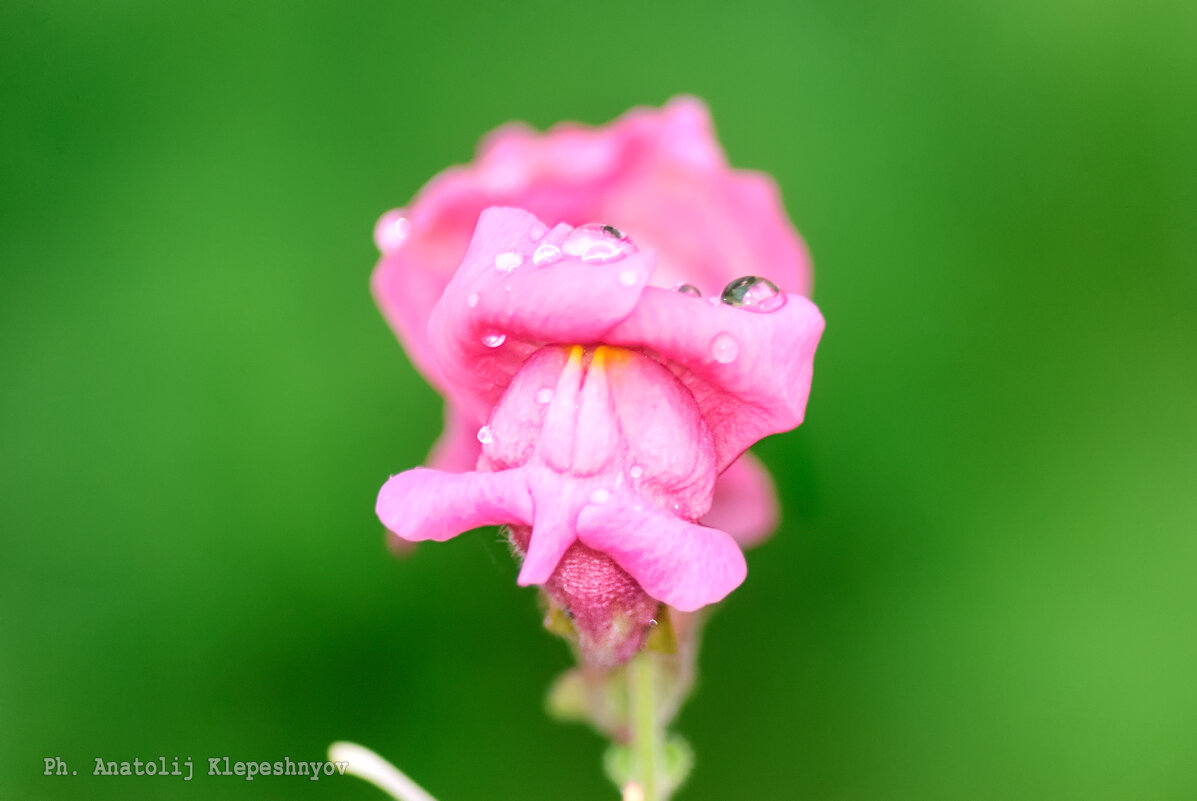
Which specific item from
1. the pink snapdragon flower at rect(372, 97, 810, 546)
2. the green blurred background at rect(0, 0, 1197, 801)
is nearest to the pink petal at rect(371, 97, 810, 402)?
the pink snapdragon flower at rect(372, 97, 810, 546)

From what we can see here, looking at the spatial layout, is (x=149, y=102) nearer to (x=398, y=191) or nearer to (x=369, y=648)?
(x=398, y=191)

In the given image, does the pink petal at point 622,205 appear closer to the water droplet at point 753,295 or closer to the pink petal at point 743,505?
the pink petal at point 743,505

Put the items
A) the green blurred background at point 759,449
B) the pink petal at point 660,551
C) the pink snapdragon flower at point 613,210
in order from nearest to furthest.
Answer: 1. the pink petal at point 660,551
2. the pink snapdragon flower at point 613,210
3. the green blurred background at point 759,449

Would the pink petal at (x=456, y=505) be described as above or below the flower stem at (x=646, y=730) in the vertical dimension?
above

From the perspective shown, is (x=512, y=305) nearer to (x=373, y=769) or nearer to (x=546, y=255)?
(x=546, y=255)

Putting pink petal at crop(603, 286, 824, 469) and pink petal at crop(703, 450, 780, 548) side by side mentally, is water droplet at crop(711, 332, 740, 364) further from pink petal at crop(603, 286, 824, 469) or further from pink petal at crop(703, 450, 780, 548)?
pink petal at crop(703, 450, 780, 548)

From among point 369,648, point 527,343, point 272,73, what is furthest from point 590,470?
point 272,73

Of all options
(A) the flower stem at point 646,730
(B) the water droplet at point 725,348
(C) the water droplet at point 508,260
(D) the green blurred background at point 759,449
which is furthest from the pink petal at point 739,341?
(D) the green blurred background at point 759,449
